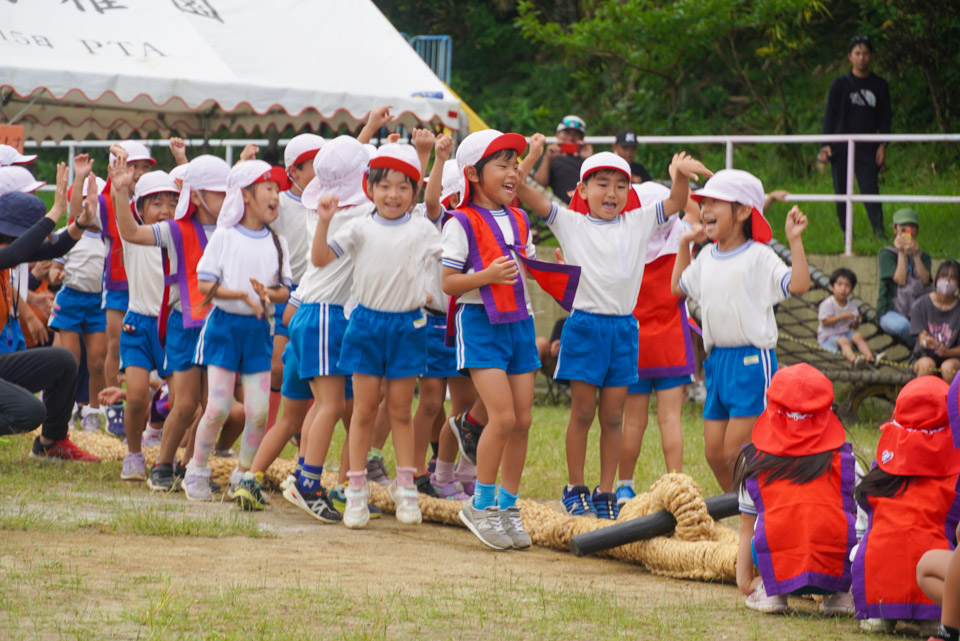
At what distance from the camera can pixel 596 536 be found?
514 centimetres

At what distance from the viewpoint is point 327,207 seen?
226 inches

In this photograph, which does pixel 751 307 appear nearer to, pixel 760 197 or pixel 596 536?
pixel 760 197

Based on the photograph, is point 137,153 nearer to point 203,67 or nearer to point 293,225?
point 293,225

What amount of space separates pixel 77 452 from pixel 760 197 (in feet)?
14.8

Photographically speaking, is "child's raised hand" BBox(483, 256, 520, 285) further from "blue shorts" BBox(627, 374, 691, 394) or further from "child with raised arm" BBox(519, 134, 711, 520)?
"blue shorts" BBox(627, 374, 691, 394)

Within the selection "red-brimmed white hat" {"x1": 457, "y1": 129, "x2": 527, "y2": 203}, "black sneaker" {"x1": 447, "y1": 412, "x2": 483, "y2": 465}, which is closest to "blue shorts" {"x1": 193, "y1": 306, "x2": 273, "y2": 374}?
"black sneaker" {"x1": 447, "y1": 412, "x2": 483, "y2": 465}

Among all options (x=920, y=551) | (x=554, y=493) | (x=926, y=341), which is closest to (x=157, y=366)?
(x=554, y=493)

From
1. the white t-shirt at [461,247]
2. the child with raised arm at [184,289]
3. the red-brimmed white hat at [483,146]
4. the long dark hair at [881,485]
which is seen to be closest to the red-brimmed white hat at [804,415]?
the long dark hair at [881,485]

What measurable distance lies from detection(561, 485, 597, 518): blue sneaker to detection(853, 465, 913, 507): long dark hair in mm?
2066

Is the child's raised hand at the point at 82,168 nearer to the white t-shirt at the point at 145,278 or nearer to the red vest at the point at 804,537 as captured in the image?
the white t-shirt at the point at 145,278

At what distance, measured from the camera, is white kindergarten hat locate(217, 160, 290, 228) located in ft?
20.9

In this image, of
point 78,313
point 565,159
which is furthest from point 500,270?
point 565,159

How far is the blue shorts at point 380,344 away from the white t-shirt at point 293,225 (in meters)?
1.15

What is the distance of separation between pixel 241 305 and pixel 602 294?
1.90 m
